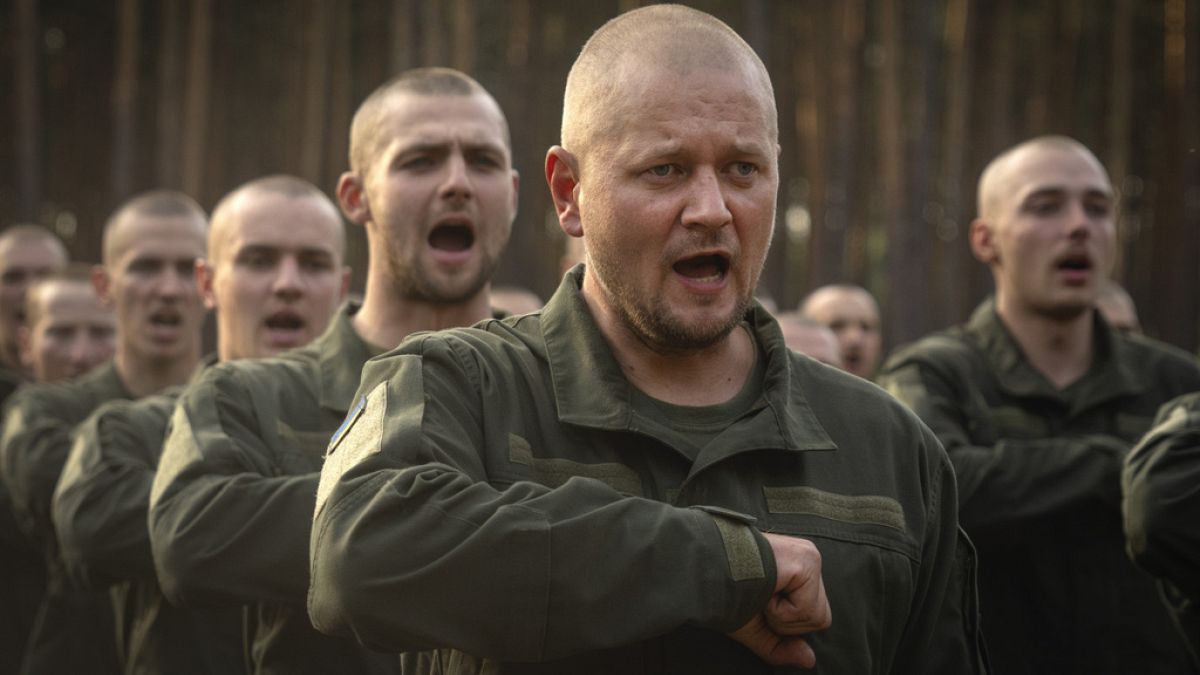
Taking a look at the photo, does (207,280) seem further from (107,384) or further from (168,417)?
(107,384)

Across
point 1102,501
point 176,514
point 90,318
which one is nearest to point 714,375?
point 176,514

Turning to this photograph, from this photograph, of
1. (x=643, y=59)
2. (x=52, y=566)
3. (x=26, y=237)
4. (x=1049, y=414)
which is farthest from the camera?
(x=26, y=237)

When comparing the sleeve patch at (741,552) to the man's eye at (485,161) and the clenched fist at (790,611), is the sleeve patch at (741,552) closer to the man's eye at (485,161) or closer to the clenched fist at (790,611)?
the clenched fist at (790,611)

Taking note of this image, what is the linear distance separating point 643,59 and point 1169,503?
7.22ft

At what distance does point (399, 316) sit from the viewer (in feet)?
15.9

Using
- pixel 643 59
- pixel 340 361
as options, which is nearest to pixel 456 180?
pixel 340 361

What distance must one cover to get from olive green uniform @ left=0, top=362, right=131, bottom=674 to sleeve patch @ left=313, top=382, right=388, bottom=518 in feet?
13.0

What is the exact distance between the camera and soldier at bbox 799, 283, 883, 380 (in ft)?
36.4

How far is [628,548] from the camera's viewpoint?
8.46 ft

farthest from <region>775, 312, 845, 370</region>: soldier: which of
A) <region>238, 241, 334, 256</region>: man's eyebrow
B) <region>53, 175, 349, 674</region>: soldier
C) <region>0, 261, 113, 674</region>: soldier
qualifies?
<region>0, 261, 113, 674</region>: soldier

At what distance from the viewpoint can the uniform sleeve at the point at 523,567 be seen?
8.39 ft

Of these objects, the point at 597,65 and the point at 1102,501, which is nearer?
the point at 597,65

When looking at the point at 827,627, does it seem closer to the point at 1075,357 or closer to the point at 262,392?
the point at 262,392

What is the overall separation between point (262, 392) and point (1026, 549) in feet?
8.26
